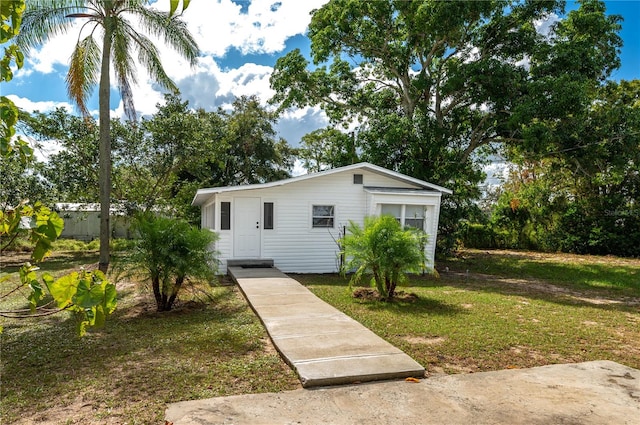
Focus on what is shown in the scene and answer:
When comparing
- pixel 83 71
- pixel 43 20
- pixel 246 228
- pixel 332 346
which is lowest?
pixel 332 346

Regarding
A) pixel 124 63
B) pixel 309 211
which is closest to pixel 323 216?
pixel 309 211

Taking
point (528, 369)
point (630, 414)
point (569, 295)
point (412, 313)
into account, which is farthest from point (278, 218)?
point (630, 414)

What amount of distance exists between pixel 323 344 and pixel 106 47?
36.6 feet

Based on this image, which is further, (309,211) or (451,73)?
(451,73)

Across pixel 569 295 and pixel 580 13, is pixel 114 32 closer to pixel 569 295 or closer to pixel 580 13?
pixel 569 295

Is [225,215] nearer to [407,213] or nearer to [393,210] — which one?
[393,210]

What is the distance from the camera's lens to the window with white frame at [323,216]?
13359mm

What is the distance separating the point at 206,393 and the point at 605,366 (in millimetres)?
4396

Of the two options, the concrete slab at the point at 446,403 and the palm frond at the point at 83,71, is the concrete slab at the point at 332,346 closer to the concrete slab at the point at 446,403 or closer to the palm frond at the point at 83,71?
the concrete slab at the point at 446,403

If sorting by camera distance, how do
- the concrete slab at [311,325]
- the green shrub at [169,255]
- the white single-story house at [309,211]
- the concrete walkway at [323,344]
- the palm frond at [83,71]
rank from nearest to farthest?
1. the concrete walkway at [323,344]
2. the concrete slab at [311,325]
3. the green shrub at [169,255]
4. the palm frond at [83,71]
5. the white single-story house at [309,211]

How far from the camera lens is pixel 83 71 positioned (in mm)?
12133

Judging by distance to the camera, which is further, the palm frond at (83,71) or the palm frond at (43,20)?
the palm frond at (83,71)

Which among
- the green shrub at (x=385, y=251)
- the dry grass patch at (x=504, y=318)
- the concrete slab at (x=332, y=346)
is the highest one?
the green shrub at (x=385, y=251)

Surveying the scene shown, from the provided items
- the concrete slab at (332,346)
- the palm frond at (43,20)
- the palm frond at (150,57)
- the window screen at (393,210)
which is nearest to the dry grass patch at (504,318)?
the concrete slab at (332,346)
